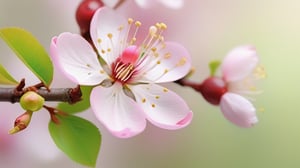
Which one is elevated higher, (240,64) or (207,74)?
(240,64)

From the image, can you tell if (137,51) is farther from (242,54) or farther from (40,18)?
(40,18)

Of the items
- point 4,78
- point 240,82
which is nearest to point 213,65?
point 240,82

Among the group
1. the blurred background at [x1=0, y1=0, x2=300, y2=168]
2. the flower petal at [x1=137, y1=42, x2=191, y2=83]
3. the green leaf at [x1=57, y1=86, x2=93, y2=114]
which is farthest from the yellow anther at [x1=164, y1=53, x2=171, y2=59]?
the blurred background at [x1=0, y1=0, x2=300, y2=168]

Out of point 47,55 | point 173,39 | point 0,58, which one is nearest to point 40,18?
point 0,58

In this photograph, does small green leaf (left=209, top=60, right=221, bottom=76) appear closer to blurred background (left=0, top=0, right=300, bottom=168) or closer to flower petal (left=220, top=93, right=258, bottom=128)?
flower petal (left=220, top=93, right=258, bottom=128)

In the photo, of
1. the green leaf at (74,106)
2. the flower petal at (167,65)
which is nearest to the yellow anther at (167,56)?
the flower petal at (167,65)

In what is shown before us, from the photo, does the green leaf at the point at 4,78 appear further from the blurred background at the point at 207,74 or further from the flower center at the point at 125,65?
the blurred background at the point at 207,74

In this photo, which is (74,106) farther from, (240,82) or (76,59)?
(240,82)
